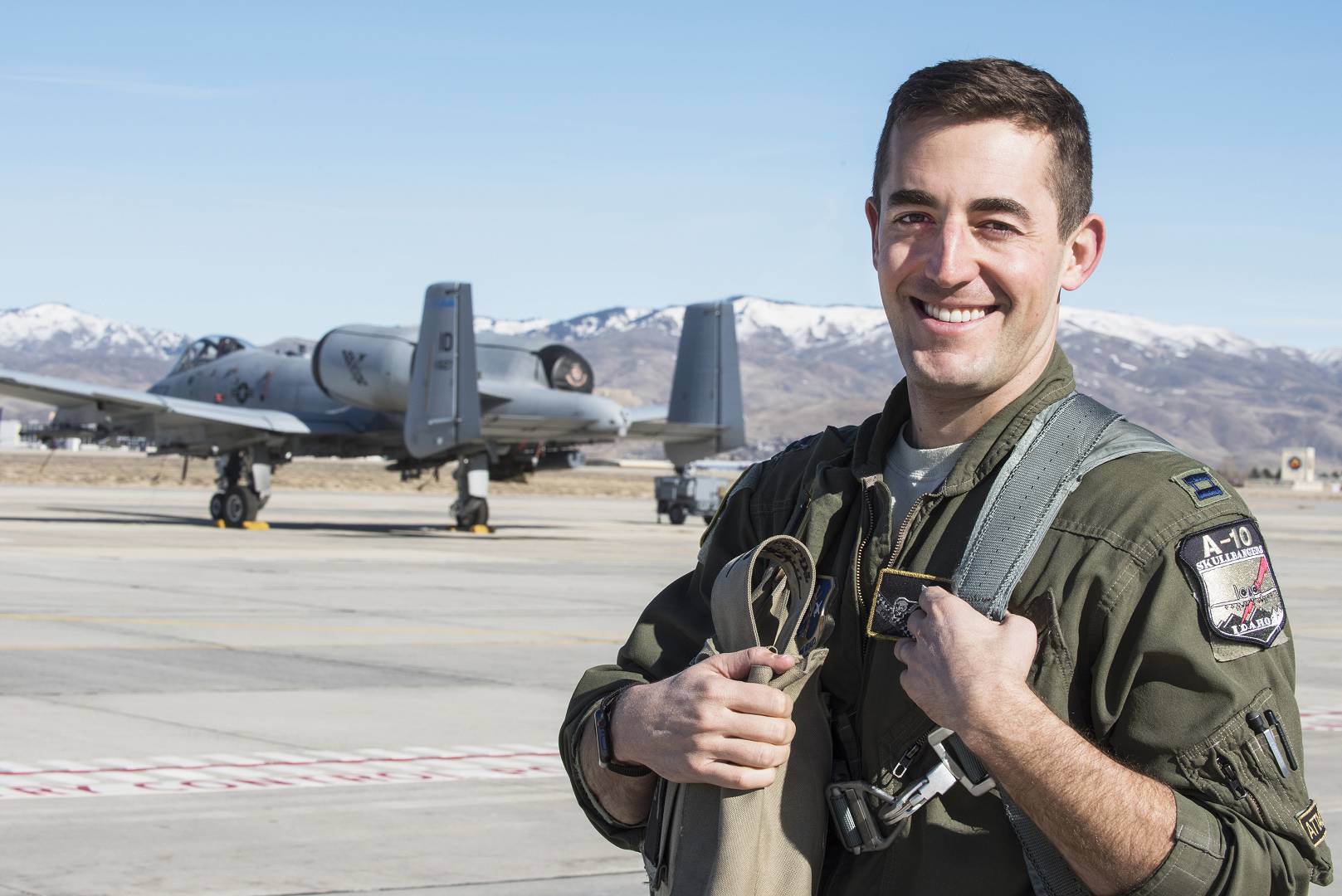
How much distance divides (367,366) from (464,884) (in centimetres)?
2589

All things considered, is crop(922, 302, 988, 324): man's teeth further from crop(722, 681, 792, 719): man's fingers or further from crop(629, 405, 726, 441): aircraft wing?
crop(629, 405, 726, 441): aircraft wing

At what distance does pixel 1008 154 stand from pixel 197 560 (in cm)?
2229

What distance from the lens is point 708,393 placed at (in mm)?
34125

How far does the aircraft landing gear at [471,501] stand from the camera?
32438 mm

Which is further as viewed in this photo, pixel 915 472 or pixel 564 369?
pixel 564 369

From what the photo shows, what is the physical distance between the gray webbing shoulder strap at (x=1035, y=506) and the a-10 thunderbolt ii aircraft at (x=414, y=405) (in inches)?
1044

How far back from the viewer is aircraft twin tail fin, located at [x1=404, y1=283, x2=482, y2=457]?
28.6 metres

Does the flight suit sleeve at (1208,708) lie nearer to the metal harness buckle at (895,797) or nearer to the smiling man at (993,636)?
the smiling man at (993,636)

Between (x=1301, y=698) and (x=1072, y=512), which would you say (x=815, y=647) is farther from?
(x=1301, y=698)

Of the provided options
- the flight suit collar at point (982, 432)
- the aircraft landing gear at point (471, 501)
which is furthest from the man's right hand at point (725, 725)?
the aircraft landing gear at point (471, 501)

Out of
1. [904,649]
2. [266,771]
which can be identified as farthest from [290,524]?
[904,649]

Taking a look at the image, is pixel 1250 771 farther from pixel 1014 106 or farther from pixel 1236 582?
pixel 1014 106

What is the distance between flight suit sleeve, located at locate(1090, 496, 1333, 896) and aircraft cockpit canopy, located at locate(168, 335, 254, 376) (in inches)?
1447

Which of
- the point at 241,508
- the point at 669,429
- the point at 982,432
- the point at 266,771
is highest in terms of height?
the point at 982,432
